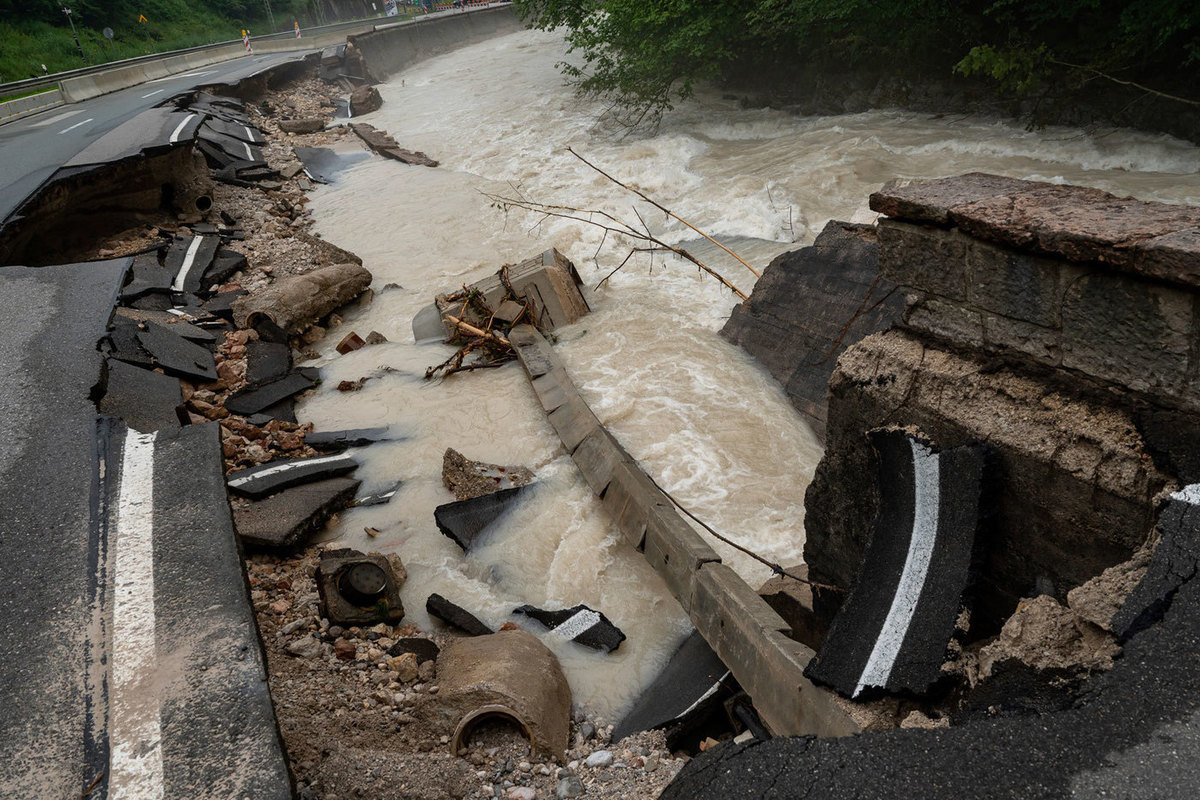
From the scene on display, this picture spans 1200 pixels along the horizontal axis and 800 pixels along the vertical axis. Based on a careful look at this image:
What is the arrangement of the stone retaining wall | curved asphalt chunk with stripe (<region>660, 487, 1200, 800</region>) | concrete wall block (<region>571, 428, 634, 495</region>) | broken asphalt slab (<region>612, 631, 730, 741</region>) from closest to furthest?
curved asphalt chunk with stripe (<region>660, 487, 1200, 800</region>)
the stone retaining wall
broken asphalt slab (<region>612, 631, 730, 741</region>)
concrete wall block (<region>571, 428, 634, 495</region>)

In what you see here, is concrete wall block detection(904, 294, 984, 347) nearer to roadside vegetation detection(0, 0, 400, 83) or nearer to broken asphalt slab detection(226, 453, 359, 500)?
broken asphalt slab detection(226, 453, 359, 500)

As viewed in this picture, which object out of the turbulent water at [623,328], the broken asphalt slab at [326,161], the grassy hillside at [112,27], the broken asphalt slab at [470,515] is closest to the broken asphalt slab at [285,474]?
the turbulent water at [623,328]

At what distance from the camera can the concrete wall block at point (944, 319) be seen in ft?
9.89

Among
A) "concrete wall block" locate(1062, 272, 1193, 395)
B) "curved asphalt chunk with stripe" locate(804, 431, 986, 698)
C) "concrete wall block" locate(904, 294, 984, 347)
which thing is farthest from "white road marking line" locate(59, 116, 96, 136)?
"concrete wall block" locate(1062, 272, 1193, 395)

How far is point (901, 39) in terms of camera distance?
1360 centimetres

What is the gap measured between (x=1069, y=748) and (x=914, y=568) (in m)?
1.09

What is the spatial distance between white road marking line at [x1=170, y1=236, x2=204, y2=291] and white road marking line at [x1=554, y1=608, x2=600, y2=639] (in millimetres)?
6728

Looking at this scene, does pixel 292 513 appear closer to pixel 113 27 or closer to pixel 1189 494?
pixel 1189 494

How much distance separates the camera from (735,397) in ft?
23.4

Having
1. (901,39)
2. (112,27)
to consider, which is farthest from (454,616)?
(112,27)

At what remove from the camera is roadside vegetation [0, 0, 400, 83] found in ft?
95.3

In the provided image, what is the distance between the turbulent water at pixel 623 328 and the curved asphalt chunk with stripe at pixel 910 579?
1.69 metres

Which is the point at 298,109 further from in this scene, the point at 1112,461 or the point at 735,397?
the point at 1112,461

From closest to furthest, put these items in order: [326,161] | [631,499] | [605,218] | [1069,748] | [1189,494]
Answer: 1. [1069,748]
2. [1189,494]
3. [631,499]
4. [605,218]
5. [326,161]
